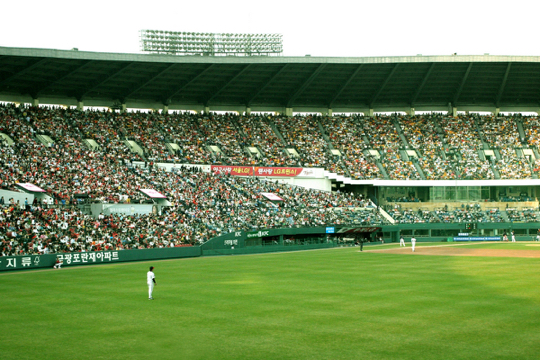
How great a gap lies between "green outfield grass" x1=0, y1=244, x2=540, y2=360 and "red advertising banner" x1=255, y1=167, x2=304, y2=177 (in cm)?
3922

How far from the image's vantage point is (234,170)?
235ft

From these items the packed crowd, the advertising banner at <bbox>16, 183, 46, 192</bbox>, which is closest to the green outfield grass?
the packed crowd

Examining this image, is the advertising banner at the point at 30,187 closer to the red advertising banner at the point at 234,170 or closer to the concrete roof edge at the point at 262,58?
the concrete roof edge at the point at 262,58

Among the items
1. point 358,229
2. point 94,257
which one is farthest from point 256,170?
point 94,257

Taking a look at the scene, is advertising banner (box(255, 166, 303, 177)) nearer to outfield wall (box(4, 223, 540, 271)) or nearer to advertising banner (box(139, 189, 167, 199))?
outfield wall (box(4, 223, 540, 271))

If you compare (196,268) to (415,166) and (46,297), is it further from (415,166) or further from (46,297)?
(415,166)

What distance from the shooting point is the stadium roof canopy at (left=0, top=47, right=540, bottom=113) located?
64.1 m

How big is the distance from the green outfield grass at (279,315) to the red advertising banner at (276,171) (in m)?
39.2

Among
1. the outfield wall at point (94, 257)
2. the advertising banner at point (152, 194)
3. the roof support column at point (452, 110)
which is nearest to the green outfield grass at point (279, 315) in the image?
the outfield wall at point (94, 257)

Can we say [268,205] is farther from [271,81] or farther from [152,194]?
[271,81]

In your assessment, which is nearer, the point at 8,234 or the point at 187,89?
the point at 8,234

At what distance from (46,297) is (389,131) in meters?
66.3

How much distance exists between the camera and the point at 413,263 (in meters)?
39.7

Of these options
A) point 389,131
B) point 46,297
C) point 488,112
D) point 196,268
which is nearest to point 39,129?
point 196,268
